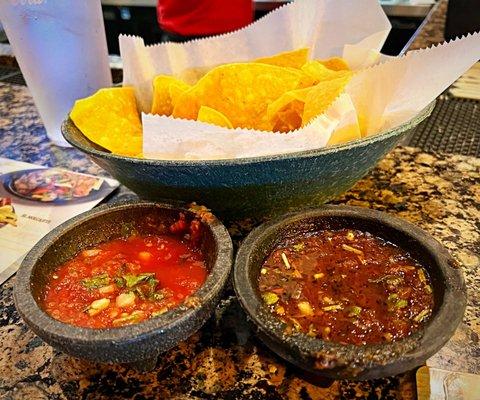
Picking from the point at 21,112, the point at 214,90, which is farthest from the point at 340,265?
the point at 21,112

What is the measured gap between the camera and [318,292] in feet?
2.37

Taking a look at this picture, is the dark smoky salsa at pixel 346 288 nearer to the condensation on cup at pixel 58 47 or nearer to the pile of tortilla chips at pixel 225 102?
the pile of tortilla chips at pixel 225 102

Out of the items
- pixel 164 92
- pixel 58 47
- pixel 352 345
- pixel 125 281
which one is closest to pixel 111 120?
pixel 164 92

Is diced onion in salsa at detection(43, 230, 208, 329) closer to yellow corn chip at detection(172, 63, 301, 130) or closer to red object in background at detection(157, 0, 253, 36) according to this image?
yellow corn chip at detection(172, 63, 301, 130)

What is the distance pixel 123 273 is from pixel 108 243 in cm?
10

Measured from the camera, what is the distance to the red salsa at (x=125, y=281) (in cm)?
71

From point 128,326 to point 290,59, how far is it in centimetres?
85

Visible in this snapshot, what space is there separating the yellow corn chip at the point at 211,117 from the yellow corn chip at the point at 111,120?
0.50 ft

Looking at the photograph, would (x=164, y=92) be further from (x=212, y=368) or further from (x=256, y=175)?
(x=212, y=368)

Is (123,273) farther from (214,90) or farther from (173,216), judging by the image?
(214,90)

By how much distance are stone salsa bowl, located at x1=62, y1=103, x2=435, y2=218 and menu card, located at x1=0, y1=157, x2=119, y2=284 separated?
0.75 feet

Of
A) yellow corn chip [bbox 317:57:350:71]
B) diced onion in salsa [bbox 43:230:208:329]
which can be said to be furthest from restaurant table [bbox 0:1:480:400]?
yellow corn chip [bbox 317:57:350:71]

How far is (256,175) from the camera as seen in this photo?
89 centimetres

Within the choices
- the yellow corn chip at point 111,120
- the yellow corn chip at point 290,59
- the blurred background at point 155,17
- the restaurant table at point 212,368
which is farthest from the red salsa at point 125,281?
the blurred background at point 155,17
